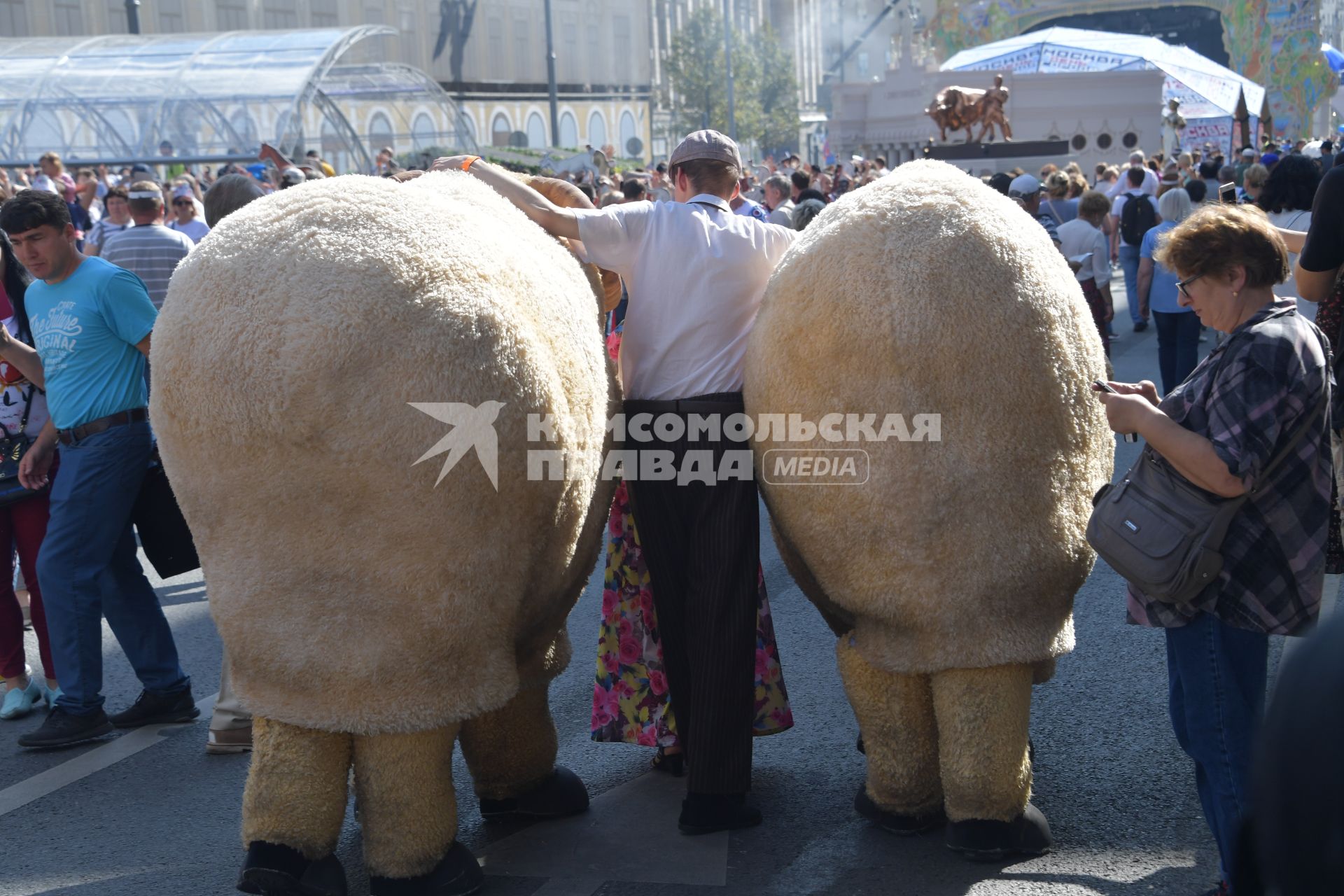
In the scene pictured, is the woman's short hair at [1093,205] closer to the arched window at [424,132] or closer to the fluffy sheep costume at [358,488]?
the fluffy sheep costume at [358,488]

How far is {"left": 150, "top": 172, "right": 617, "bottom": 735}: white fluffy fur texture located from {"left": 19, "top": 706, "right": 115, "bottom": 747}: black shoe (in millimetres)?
2007

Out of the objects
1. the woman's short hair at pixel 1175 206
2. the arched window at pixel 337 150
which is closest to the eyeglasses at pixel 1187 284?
the woman's short hair at pixel 1175 206

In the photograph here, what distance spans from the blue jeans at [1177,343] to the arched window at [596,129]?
162 feet

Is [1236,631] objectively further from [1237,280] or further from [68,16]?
[68,16]

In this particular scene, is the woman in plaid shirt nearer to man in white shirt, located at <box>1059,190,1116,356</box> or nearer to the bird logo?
the bird logo

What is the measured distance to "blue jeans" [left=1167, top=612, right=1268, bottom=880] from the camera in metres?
3.04

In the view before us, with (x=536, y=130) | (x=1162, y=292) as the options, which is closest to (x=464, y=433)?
(x=1162, y=292)

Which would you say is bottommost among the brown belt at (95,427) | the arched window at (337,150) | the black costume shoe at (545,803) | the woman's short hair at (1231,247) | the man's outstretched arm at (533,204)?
the black costume shoe at (545,803)

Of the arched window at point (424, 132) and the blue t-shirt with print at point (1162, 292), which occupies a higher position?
the arched window at point (424, 132)

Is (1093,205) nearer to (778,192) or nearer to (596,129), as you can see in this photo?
(778,192)

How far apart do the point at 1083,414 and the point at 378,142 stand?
32819mm

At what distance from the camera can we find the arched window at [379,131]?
3381cm

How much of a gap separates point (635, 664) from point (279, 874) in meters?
1.32

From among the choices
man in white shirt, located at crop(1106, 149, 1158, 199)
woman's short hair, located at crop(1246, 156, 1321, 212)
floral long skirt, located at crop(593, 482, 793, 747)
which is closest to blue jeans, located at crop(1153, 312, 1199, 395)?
woman's short hair, located at crop(1246, 156, 1321, 212)
